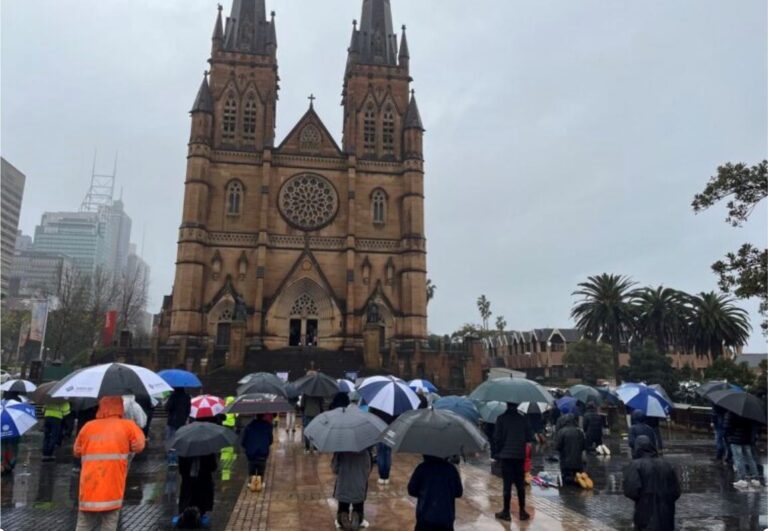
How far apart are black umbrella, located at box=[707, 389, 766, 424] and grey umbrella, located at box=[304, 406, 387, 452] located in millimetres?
7261

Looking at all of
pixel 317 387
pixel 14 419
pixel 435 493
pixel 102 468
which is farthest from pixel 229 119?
pixel 435 493

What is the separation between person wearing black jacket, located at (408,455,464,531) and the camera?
17.9 feet

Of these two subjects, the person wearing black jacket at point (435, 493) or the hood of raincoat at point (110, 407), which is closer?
the person wearing black jacket at point (435, 493)

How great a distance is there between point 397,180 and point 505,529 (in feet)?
127

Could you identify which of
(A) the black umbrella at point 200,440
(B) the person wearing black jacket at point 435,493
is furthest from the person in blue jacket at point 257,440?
(B) the person wearing black jacket at point 435,493

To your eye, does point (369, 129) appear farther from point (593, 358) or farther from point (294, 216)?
point (593, 358)

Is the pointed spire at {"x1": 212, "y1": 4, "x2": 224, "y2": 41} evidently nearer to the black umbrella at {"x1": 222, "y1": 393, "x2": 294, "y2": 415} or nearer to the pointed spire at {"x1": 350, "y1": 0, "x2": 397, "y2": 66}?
the pointed spire at {"x1": 350, "y1": 0, "x2": 397, "y2": 66}

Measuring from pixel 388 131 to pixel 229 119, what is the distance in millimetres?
12959

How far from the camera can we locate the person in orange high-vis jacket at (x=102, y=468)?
5.61 m

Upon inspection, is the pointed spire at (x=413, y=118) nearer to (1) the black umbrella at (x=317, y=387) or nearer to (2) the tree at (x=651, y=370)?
(2) the tree at (x=651, y=370)

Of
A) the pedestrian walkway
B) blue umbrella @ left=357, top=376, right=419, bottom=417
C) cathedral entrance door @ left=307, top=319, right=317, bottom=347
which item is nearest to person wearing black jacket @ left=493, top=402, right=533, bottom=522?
the pedestrian walkway

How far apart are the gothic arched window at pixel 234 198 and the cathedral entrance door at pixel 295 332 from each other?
942cm

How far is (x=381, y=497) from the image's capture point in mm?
9883

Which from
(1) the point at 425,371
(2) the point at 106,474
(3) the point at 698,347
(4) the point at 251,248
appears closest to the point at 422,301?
(1) the point at 425,371
